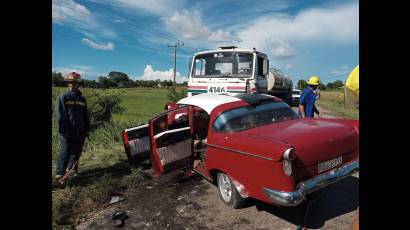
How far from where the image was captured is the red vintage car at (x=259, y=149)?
3924 millimetres

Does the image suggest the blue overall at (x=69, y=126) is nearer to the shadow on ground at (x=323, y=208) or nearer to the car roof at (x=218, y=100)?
the car roof at (x=218, y=100)

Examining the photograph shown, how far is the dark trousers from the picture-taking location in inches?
240

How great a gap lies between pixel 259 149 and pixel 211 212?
4.43 ft

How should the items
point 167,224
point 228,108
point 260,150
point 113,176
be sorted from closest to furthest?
point 260,150 < point 167,224 < point 228,108 < point 113,176

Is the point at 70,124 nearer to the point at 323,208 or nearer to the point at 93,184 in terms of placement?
the point at 93,184

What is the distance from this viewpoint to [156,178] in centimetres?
666

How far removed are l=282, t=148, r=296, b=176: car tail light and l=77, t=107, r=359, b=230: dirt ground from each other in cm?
84

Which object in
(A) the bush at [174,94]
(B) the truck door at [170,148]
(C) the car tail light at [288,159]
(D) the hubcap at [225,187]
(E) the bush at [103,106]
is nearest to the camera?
(C) the car tail light at [288,159]

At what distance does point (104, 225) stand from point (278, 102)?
11.8 ft

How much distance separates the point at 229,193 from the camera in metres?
4.86

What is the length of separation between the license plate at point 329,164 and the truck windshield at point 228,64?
19.2ft

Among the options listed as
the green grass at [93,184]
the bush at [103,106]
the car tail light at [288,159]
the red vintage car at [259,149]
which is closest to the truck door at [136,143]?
the green grass at [93,184]
